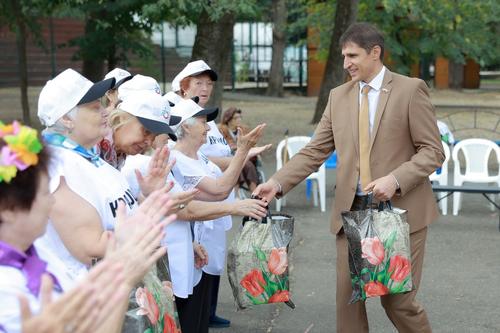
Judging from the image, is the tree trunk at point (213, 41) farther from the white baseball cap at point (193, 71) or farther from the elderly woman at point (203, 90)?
the white baseball cap at point (193, 71)

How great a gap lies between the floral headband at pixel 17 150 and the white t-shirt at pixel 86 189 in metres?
0.72

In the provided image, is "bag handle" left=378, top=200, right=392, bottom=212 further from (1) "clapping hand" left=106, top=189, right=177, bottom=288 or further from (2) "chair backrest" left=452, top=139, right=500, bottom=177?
(2) "chair backrest" left=452, top=139, right=500, bottom=177

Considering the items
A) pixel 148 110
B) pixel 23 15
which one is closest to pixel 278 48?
pixel 23 15

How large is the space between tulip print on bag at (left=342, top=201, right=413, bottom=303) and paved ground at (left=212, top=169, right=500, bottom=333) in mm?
1526

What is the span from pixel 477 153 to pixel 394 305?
640cm

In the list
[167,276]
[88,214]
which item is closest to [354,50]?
[167,276]

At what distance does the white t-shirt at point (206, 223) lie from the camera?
463 centimetres

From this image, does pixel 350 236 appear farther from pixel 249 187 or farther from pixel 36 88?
pixel 36 88

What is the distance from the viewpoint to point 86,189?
3.07 meters

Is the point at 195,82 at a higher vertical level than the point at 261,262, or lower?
higher

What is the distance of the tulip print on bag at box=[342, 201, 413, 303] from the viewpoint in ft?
14.8

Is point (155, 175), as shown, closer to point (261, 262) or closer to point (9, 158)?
point (261, 262)

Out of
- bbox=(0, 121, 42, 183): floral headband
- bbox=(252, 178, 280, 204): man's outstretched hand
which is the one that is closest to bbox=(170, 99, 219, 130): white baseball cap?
bbox=(252, 178, 280, 204): man's outstretched hand

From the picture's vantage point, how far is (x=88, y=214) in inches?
114
